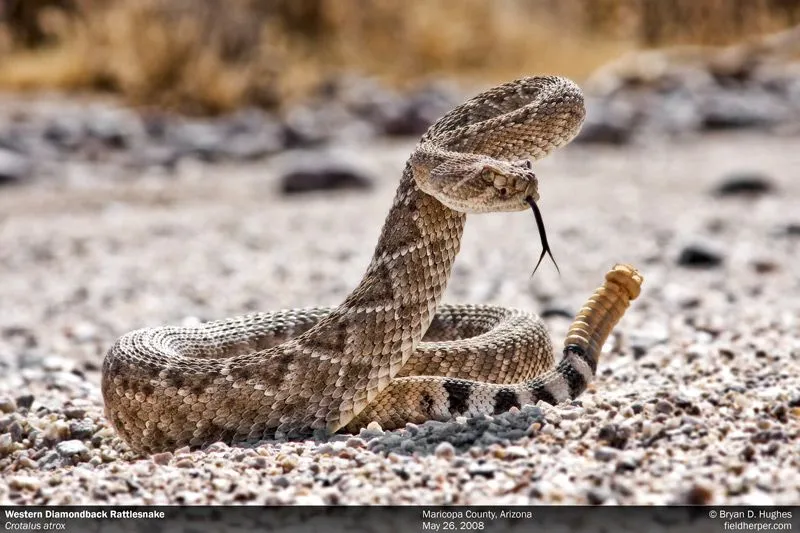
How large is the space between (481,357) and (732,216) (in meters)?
7.91

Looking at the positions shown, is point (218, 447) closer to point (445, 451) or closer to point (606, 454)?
point (445, 451)

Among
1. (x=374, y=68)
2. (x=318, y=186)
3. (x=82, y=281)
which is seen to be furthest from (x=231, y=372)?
(x=374, y=68)

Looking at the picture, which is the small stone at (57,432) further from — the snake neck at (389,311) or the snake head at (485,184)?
the snake head at (485,184)

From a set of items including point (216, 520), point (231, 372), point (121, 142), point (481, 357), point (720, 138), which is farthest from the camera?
point (720, 138)

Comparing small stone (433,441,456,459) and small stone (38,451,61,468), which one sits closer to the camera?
small stone (433,441,456,459)

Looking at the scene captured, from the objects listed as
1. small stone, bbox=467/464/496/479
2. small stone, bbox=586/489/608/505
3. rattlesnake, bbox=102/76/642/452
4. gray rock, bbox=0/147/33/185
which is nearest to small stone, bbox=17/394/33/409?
rattlesnake, bbox=102/76/642/452

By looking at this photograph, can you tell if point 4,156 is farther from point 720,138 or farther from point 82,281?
point 720,138

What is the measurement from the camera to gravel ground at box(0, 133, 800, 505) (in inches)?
169

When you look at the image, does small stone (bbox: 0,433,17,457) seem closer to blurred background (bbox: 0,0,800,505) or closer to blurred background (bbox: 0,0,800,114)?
blurred background (bbox: 0,0,800,505)

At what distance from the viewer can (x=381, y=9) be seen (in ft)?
82.6

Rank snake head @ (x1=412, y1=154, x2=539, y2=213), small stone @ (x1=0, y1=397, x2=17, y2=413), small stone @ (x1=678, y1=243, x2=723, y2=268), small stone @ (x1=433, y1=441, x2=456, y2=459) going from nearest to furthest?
small stone @ (x1=433, y1=441, x2=456, y2=459) → snake head @ (x1=412, y1=154, x2=539, y2=213) → small stone @ (x1=0, y1=397, x2=17, y2=413) → small stone @ (x1=678, y1=243, x2=723, y2=268)

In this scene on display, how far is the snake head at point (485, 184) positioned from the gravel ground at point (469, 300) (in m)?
0.90
